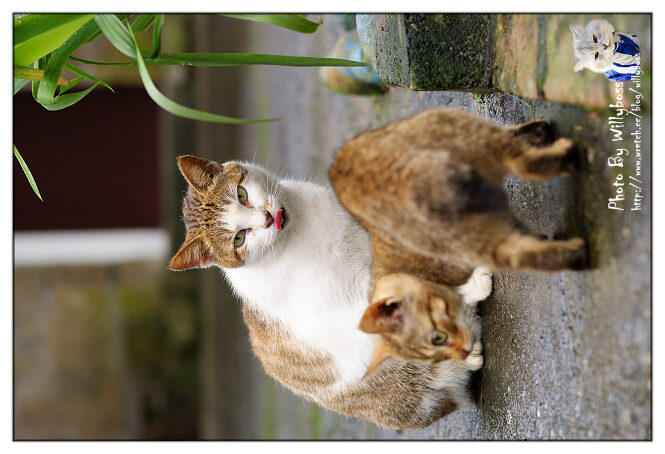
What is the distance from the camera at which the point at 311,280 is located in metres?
1.36

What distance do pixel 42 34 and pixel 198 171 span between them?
47 centimetres

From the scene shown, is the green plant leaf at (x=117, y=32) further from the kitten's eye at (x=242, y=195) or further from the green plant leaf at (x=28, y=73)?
the kitten's eye at (x=242, y=195)

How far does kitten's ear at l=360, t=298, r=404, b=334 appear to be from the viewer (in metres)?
1.04

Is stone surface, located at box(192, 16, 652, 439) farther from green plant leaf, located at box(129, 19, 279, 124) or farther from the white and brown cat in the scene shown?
green plant leaf, located at box(129, 19, 279, 124)

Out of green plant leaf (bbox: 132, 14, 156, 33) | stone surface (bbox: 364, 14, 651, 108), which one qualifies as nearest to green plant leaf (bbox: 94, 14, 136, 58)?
green plant leaf (bbox: 132, 14, 156, 33)

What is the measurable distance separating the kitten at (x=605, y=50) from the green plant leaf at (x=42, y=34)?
806 mm

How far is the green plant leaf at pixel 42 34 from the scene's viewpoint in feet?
3.51

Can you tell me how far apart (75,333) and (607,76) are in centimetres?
370

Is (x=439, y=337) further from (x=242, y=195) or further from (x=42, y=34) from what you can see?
(x=42, y=34)

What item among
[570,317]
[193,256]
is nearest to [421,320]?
[570,317]

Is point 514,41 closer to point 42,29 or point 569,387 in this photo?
point 569,387

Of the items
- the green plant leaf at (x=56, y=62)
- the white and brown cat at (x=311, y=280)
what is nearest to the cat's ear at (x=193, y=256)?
the white and brown cat at (x=311, y=280)

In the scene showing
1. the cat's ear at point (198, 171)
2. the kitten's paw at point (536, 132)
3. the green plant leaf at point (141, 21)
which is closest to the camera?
the kitten's paw at point (536, 132)
